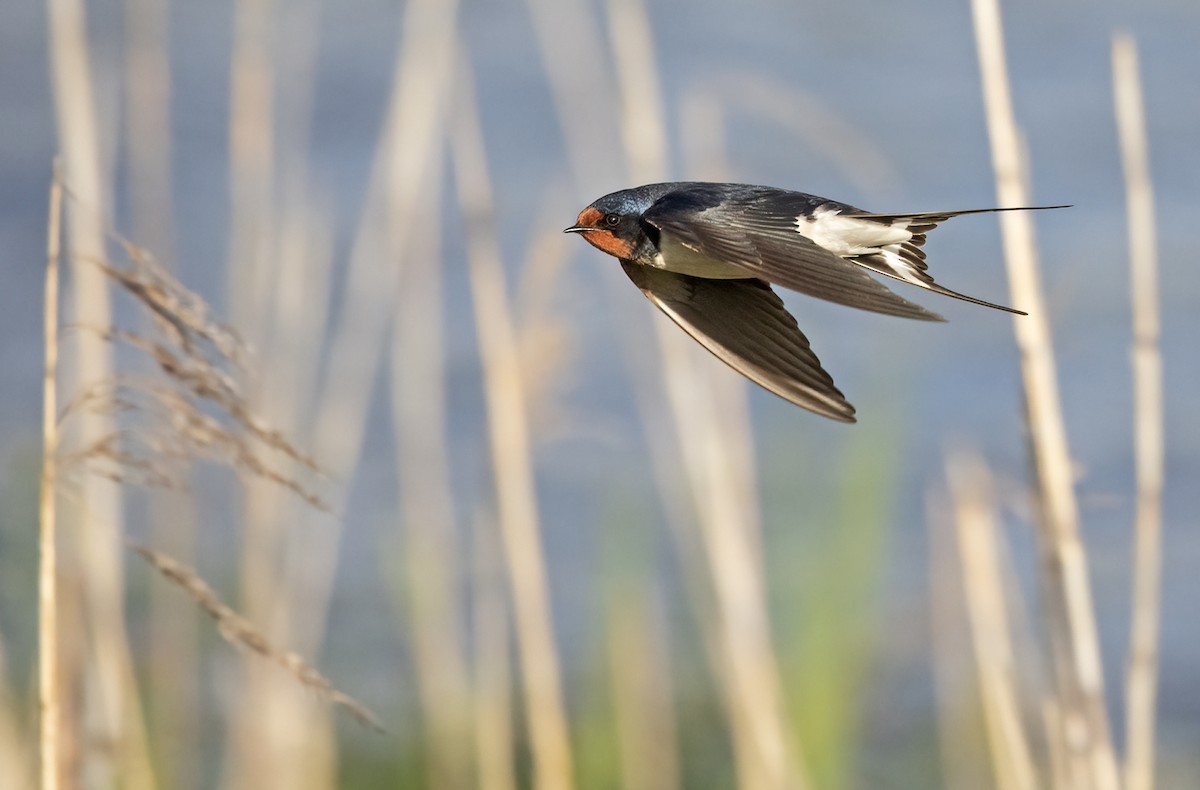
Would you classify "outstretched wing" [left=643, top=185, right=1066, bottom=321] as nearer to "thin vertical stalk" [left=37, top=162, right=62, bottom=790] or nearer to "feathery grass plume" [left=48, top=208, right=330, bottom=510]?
"feathery grass plume" [left=48, top=208, right=330, bottom=510]

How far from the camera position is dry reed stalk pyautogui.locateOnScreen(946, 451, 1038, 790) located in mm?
1484

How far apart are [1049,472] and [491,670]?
85 cm

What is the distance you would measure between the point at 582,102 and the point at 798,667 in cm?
73

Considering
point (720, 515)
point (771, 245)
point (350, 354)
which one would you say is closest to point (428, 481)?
point (350, 354)

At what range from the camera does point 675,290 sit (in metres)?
0.80

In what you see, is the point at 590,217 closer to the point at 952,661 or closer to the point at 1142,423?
the point at 1142,423

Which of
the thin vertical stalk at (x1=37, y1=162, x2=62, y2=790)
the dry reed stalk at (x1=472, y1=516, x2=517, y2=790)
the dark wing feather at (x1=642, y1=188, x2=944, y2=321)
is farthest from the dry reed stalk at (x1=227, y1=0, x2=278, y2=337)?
the dark wing feather at (x1=642, y1=188, x2=944, y2=321)

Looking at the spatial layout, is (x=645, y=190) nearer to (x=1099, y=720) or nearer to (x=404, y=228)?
(x=1099, y=720)

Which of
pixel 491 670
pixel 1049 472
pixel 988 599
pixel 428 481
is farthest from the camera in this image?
pixel 428 481

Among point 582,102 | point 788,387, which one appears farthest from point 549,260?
point 788,387

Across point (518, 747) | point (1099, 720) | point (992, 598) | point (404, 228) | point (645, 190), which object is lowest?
point (518, 747)

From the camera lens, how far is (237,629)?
91 cm

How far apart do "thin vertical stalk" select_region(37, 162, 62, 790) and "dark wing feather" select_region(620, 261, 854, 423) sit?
0.40 metres

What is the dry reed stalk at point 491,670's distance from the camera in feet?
5.78
